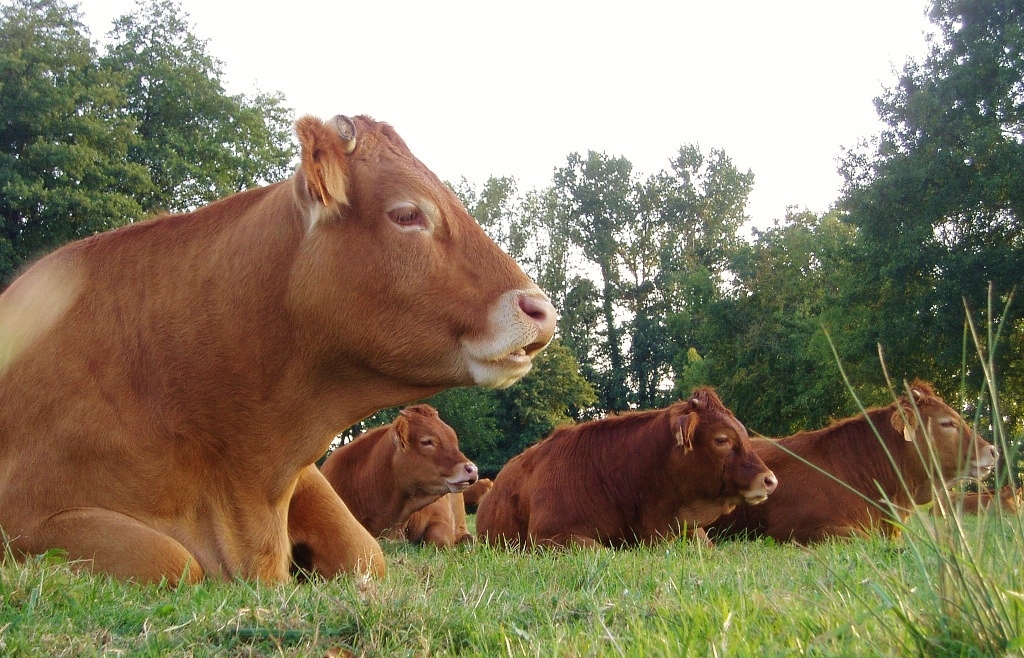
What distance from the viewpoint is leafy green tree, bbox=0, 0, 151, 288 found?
28.0 metres

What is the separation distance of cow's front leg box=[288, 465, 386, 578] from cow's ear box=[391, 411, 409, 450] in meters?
6.85

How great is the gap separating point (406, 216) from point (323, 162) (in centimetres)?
45

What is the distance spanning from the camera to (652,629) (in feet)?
9.36

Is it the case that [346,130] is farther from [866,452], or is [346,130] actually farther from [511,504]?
[866,452]

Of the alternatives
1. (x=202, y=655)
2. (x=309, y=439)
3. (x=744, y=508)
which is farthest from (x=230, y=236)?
(x=744, y=508)

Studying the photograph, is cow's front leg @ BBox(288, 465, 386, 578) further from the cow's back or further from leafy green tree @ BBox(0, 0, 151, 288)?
leafy green tree @ BBox(0, 0, 151, 288)

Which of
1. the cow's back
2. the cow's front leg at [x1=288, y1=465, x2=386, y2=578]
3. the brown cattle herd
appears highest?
the brown cattle herd

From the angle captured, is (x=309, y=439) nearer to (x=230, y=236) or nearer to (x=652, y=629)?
(x=230, y=236)

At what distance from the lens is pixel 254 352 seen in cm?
457

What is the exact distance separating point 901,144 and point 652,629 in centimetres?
2953

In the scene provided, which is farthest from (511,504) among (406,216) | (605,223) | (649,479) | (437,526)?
(605,223)

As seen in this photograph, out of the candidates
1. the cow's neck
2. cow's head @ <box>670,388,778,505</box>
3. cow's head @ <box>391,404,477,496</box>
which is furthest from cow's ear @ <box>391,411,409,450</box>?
the cow's neck

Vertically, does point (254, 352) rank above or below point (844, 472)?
above

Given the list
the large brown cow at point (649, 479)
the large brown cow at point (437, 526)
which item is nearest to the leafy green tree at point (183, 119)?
the large brown cow at point (437, 526)
